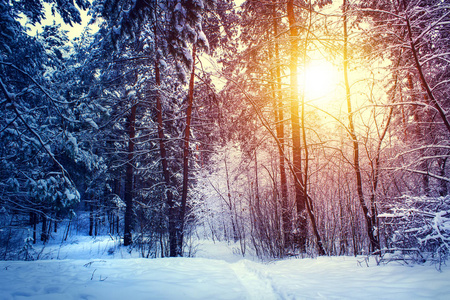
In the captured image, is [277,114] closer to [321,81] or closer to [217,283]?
[321,81]

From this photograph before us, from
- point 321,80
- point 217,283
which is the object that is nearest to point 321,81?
point 321,80

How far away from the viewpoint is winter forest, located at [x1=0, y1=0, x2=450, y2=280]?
12.9 ft

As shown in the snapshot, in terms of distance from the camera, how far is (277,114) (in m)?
10.2

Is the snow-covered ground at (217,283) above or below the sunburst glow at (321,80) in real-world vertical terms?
below

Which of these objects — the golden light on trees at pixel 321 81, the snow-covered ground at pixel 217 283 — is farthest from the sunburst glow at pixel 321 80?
the snow-covered ground at pixel 217 283

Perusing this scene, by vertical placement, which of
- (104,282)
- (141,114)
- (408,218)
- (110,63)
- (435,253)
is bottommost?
(104,282)

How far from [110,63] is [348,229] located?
38.3ft

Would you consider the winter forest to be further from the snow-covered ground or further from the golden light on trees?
the snow-covered ground

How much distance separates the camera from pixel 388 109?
14.8 feet

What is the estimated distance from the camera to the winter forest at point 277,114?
3.92 metres

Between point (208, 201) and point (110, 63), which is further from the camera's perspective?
point (208, 201)

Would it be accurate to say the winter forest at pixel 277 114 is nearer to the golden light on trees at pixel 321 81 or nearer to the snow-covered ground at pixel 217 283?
the golden light on trees at pixel 321 81

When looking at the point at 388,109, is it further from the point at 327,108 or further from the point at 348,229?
the point at 348,229

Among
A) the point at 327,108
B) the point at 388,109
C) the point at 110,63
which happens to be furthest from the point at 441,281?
the point at 110,63
